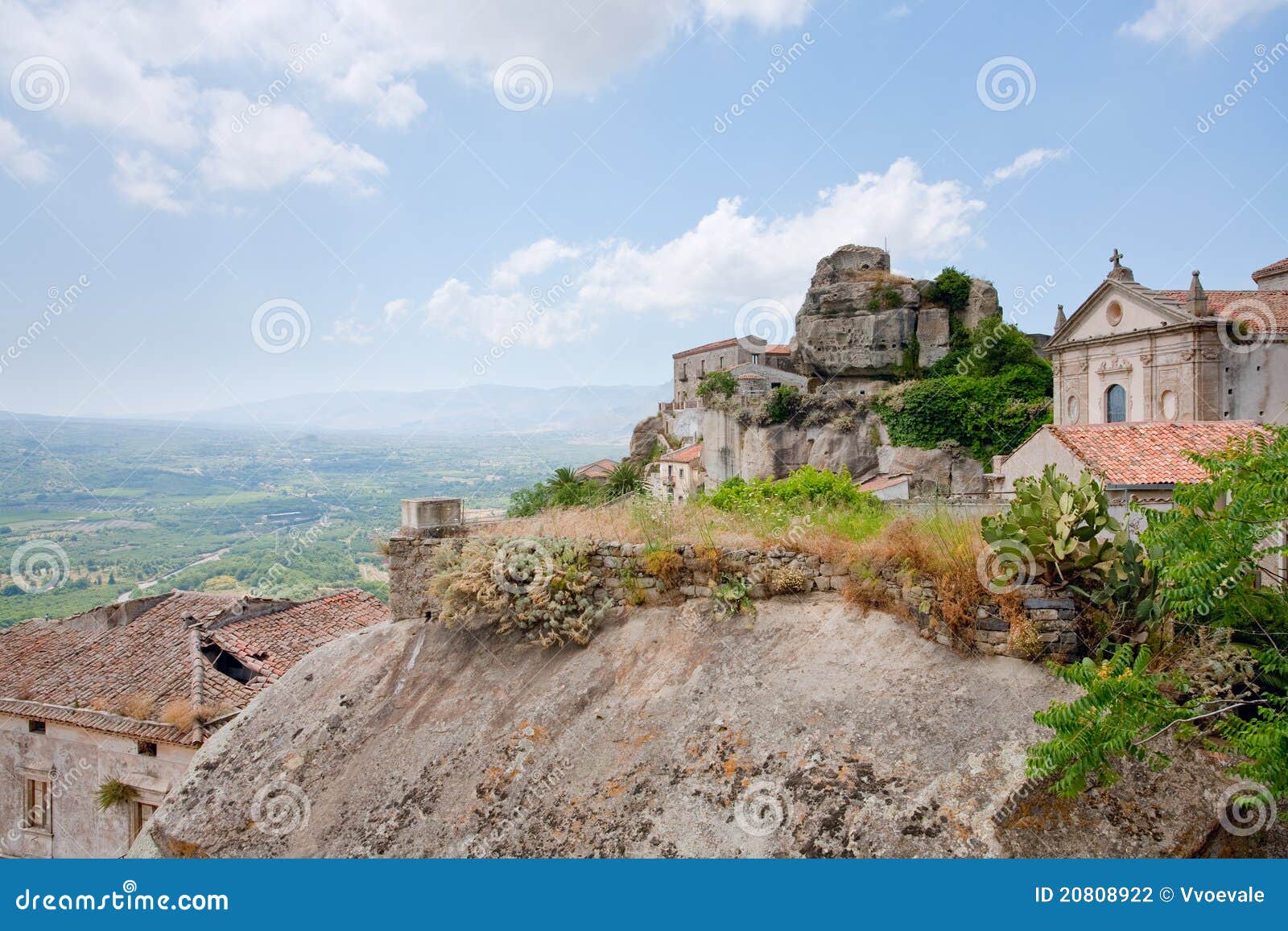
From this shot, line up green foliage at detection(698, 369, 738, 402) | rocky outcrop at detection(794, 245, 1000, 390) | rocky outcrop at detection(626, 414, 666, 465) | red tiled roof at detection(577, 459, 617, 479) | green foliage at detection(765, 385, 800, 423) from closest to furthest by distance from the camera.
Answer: green foliage at detection(765, 385, 800, 423) < rocky outcrop at detection(794, 245, 1000, 390) < green foliage at detection(698, 369, 738, 402) < red tiled roof at detection(577, 459, 617, 479) < rocky outcrop at detection(626, 414, 666, 465)

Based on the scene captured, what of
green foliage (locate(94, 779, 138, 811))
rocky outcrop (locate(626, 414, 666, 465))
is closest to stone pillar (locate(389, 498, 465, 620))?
green foliage (locate(94, 779, 138, 811))

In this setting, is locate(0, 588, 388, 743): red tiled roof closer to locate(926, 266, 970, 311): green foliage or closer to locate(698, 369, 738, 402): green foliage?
locate(698, 369, 738, 402): green foliage

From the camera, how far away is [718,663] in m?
6.79

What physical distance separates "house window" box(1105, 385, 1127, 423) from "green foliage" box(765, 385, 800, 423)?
16.4m

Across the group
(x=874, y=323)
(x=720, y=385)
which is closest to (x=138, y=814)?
(x=720, y=385)

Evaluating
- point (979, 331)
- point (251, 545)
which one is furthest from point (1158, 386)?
point (251, 545)

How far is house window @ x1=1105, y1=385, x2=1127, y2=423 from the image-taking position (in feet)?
98.9

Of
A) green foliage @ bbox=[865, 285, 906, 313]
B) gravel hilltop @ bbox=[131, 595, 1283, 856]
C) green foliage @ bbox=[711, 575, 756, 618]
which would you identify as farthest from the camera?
green foliage @ bbox=[865, 285, 906, 313]

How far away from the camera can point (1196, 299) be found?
2686 cm

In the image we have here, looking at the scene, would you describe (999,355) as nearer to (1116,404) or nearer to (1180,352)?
(1116,404)

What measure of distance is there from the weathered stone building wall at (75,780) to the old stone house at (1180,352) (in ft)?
98.5

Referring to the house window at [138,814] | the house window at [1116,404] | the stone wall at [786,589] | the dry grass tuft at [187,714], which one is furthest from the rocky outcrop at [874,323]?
the stone wall at [786,589]

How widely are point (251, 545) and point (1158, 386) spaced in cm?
4246

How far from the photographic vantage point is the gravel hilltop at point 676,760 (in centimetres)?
499
